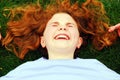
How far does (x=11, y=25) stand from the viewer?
4457mm

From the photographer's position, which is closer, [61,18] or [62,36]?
[62,36]

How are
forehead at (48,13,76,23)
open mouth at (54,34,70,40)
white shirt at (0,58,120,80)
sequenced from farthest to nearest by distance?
forehead at (48,13,76,23)
open mouth at (54,34,70,40)
white shirt at (0,58,120,80)

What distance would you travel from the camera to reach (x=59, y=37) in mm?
3967

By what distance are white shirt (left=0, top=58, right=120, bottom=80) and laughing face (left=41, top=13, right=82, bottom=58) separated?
130mm

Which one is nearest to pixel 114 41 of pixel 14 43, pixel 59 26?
pixel 59 26

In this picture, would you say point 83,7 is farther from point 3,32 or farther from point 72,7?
point 3,32

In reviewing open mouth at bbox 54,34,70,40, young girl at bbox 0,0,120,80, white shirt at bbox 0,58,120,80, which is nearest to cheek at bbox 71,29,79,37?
young girl at bbox 0,0,120,80

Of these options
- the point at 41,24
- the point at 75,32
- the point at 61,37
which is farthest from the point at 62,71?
the point at 41,24

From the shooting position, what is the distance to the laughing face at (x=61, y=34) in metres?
3.96

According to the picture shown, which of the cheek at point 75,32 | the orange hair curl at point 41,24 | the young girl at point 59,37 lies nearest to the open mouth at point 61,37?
the young girl at point 59,37

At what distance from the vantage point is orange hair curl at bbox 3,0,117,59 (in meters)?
4.41

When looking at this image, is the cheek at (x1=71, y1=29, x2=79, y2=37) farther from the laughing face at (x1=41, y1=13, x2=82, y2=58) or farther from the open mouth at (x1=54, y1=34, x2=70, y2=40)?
the open mouth at (x1=54, y1=34, x2=70, y2=40)

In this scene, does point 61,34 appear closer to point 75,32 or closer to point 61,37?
point 61,37

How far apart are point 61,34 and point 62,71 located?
0.33 m
